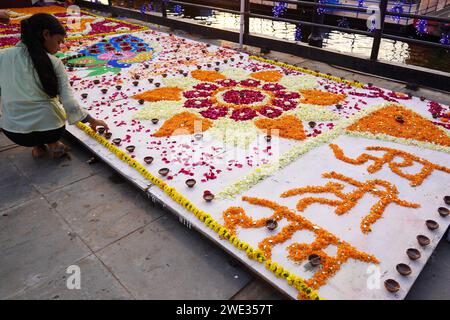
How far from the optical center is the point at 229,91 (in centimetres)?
566

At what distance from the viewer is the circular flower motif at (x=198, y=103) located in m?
5.21

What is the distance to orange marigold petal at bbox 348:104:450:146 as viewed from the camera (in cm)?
434

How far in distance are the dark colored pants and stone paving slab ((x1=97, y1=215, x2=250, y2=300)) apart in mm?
1742

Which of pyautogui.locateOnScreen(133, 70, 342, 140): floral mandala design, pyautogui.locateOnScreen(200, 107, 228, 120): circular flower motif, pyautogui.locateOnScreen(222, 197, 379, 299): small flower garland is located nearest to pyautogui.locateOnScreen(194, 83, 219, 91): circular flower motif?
pyautogui.locateOnScreen(133, 70, 342, 140): floral mandala design

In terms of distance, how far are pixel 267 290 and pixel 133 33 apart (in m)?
8.78

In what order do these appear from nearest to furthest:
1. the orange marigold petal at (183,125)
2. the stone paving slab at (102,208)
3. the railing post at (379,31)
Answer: the stone paving slab at (102,208)
the orange marigold petal at (183,125)
the railing post at (379,31)

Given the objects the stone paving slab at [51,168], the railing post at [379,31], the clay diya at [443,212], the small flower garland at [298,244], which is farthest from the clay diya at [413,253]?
the railing post at [379,31]

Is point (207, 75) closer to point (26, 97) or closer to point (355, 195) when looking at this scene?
point (26, 97)

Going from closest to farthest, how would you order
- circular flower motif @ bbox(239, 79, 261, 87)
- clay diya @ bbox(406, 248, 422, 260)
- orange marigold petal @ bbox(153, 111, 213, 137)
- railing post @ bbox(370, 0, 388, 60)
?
1. clay diya @ bbox(406, 248, 422, 260)
2. orange marigold petal @ bbox(153, 111, 213, 137)
3. circular flower motif @ bbox(239, 79, 261, 87)
4. railing post @ bbox(370, 0, 388, 60)

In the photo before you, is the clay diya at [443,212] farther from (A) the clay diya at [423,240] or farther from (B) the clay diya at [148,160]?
(B) the clay diya at [148,160]

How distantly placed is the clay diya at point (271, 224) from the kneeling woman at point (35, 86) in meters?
2.32

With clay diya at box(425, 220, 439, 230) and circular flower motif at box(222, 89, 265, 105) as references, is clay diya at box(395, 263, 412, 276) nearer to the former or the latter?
clay diya at box(425, 220, 439, 230)
